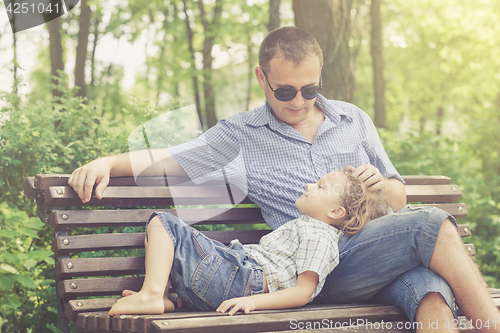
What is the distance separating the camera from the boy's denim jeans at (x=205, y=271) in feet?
7.12

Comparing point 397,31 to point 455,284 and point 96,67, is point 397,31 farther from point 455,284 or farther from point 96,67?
point 455,284

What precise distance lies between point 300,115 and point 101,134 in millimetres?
1611

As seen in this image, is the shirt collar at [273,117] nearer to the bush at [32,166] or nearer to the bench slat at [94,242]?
the bench slat at [94,242]

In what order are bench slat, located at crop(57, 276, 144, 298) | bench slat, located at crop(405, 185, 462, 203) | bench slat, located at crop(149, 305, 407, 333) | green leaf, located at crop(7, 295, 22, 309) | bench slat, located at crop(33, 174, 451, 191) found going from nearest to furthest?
bench slat, located at crop(149, 305, 407, 333) → bench slat, located at crop(57, 276, 144, 298) → bench slat, located at crop(33, 174, 451, 191) → green leaf, located at crop(7, 295, 22, 309) → bench slat, located at crop(405, 185, 462, 203)

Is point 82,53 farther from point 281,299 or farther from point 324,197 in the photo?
point 281,299

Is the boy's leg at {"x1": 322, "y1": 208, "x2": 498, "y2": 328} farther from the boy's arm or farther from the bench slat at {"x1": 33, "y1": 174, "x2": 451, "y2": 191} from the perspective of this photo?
the bench slat at {"x1": 33, "y1": 174, "x2": 451, "y2": 191}

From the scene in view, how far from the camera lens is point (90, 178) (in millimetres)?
2479

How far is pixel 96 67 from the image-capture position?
14172mm

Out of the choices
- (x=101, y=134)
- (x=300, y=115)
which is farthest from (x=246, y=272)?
(x=101, y=134)

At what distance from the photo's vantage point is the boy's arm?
1990 millimetres

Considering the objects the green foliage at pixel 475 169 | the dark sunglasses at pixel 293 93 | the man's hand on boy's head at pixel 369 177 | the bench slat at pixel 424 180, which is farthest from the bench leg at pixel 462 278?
the green foliage at pixel 475 169

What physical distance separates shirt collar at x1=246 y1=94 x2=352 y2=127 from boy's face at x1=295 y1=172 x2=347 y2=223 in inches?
25.3

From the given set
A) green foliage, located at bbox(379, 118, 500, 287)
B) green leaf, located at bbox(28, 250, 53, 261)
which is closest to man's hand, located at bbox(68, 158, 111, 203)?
green leaf, located at bbox(28, 250, 53, 261)

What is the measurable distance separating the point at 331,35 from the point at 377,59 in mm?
7857
